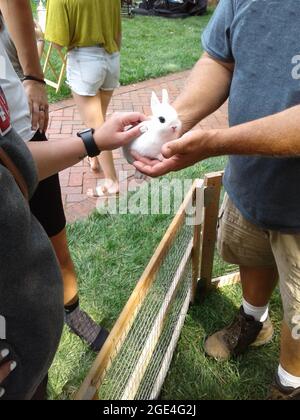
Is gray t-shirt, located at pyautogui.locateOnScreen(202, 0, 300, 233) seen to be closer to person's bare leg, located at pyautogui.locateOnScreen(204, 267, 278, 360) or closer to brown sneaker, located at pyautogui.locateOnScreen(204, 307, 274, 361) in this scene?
person's bare leg, located at pyautogui.locateOnScreen(204, 267, 278, 360)

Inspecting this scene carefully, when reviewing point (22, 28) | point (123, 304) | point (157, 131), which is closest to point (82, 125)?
point (123, 304)

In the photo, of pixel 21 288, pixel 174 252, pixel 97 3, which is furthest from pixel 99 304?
pixel 97 3

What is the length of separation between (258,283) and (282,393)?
1.47ft

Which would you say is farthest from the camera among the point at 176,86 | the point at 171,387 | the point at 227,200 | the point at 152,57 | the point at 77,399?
the point at 152,57

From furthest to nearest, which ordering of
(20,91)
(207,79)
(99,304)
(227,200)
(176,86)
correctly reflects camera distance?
(176,86) → (99,304) → (227,200) → (207,79) → (20,91)

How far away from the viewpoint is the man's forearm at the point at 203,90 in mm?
1572

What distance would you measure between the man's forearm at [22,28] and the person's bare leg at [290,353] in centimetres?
145

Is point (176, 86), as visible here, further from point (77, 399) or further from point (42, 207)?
point (77, 399)

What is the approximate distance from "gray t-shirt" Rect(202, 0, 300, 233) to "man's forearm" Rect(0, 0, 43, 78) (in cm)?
70

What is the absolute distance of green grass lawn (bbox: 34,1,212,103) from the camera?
583 centimetres

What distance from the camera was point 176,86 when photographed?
218 inches

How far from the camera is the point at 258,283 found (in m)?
1.86

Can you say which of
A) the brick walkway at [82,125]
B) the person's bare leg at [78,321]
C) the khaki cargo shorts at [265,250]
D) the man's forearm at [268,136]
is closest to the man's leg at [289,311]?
the khaki cargo shorts at [265,250]

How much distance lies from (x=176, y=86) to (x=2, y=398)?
5.09 metres
